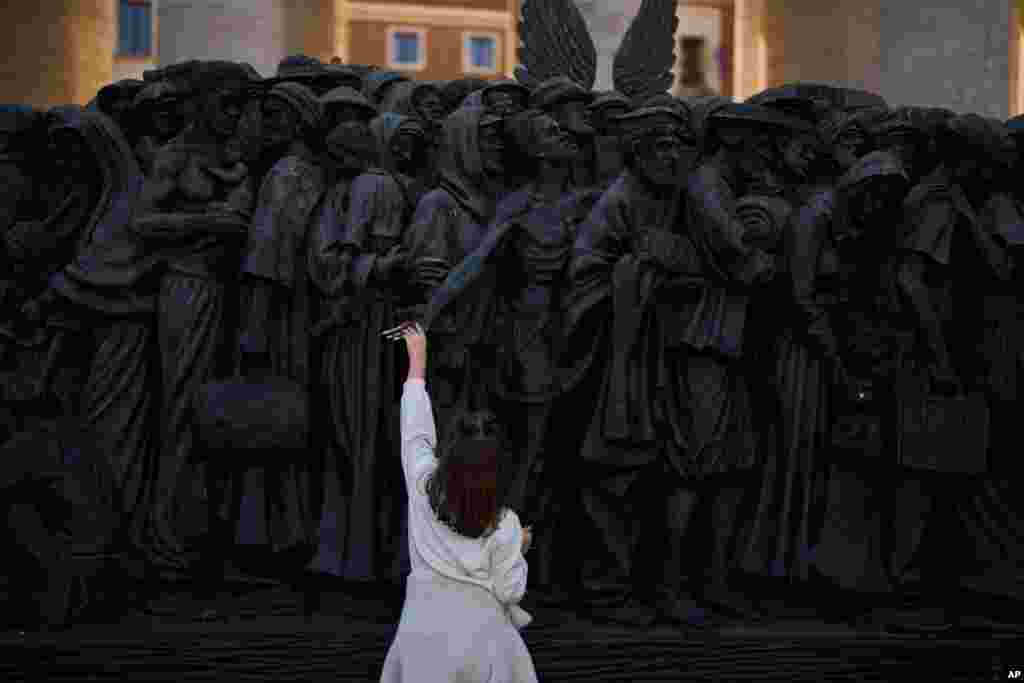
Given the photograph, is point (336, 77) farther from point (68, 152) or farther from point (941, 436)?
point (941, 436)

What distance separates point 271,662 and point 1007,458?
4074mm

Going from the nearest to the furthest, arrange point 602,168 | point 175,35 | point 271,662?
point 271,662
point 602,168
point 175,35

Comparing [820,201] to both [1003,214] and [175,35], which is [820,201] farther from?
[175,35]

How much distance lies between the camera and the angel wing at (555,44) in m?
9.88

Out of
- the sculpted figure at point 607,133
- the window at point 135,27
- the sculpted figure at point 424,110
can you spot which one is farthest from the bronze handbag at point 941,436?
the window at point 135,27

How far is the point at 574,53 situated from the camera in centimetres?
988

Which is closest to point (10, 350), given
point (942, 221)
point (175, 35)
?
point (942, 221)

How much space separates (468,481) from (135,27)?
24.6 m

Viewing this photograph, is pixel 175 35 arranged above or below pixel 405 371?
above

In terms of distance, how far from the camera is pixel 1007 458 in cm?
848

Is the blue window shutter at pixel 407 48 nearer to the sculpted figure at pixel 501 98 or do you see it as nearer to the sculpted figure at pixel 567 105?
the sculpted figure at pixel 501 98

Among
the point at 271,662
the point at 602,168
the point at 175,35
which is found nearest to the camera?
the point at 271,662

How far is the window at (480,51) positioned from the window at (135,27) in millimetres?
6874

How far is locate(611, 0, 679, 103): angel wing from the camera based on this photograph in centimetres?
1006
